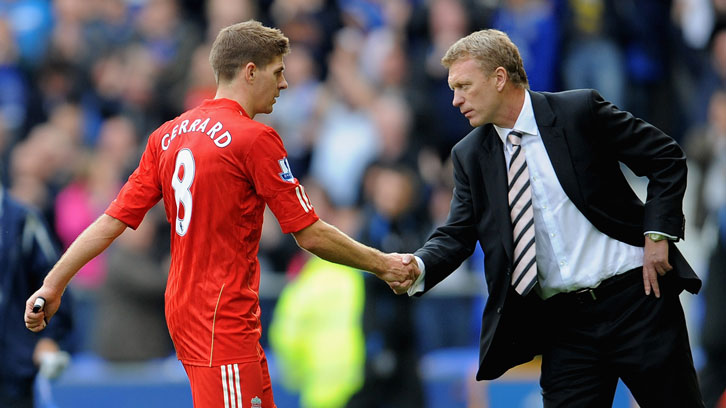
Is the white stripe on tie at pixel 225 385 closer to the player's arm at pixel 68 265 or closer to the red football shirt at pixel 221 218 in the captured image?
the red football shirt at pixel 221 218

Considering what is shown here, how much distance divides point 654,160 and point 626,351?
3.22 feet

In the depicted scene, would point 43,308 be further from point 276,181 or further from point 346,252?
point 346,252

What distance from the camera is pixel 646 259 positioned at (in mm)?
6164

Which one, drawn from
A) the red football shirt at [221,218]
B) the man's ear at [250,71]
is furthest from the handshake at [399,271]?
the man's ear at [250,71]

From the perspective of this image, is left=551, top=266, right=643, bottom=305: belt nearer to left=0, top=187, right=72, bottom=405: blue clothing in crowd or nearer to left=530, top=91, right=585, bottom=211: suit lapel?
left=530, top=91, right=585, bottom=211: suit lapel

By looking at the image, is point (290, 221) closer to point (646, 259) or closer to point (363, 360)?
point (646, 259)

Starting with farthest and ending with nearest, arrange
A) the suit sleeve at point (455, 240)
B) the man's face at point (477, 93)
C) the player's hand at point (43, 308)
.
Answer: the suit sleeve at point (455, 240), the man's face at point (477, 93), the player's hand at point (43, 308)

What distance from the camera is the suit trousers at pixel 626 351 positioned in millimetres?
6148

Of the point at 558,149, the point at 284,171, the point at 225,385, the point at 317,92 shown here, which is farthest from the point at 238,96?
the point at 317,92

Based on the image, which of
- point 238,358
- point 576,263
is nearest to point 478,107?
point 576,263

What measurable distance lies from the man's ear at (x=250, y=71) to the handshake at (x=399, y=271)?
1.19 m

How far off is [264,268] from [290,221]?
20.5 ft

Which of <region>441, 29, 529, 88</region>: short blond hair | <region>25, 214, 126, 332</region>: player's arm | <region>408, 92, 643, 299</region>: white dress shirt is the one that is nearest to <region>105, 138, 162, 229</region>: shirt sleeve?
<region>25, 214, 126, 332</region>: player's arm

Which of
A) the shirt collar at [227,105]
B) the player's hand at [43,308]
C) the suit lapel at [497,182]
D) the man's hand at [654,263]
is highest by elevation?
the shirt collar at [227,105]
